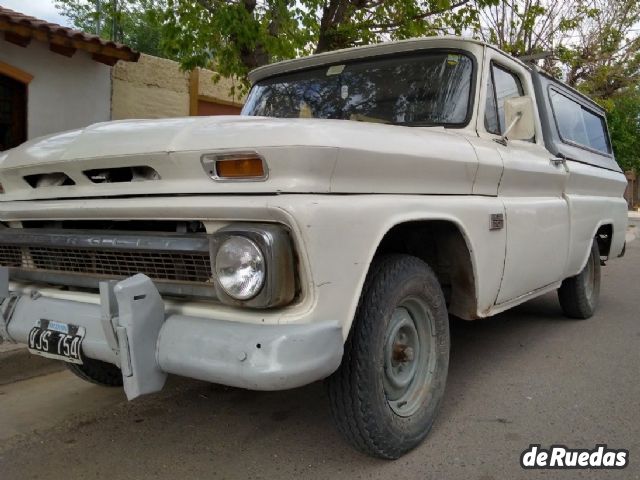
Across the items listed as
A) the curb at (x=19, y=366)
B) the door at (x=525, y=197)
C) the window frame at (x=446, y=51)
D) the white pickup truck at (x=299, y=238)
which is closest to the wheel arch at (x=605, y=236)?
the door at (x=525, y=197)

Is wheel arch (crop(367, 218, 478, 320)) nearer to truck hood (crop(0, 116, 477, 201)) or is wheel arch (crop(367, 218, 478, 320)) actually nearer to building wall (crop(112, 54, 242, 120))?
truck hood (crop(0, 116, 477, 201))

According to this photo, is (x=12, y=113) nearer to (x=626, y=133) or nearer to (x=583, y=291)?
(x=583, y=291)

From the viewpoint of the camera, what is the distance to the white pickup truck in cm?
199

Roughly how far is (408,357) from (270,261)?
1037 millimetres

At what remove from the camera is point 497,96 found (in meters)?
3.57

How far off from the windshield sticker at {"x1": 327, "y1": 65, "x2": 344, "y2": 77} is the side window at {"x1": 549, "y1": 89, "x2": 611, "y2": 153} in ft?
5.94

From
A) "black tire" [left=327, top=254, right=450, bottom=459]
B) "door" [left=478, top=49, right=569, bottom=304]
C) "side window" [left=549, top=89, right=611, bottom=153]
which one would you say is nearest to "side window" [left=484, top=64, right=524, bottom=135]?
"door" [left=478, top=49, right=569, bottom=304]

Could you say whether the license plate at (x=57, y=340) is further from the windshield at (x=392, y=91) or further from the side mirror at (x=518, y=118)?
the side mirror at (x=518, y=118)

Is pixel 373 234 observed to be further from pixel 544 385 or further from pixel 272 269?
pixel 544 385

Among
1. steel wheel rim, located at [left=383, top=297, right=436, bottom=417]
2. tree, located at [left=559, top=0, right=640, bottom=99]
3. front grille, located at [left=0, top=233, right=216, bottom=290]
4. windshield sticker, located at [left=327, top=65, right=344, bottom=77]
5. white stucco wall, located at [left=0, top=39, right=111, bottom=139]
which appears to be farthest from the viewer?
tree, located at [left=559, top=0, right=640, bottom=99]

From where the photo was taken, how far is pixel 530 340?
4598mm

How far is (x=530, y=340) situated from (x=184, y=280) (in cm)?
326

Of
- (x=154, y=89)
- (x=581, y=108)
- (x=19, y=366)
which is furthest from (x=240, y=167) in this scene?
(x=154, y=89)

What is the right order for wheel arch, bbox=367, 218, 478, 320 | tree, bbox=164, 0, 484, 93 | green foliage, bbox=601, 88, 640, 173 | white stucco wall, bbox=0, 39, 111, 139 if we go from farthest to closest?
green foliage, bbox=601, 88, 640, 173 → white stucco wall, bbox=0, 39, 111, 139 → tree, bbox=164, 0, 484, 93 → wheel arch, bbox=367, 218, 478, 320
